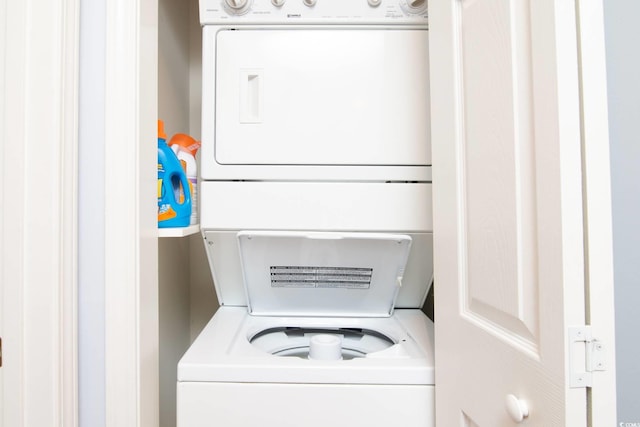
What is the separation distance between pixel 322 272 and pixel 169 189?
0.79 meters

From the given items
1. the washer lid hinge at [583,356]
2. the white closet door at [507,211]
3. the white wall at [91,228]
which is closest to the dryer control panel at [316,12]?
the white closet door at [507,211]

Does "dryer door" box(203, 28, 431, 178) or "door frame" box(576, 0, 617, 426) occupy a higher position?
"dryer door" box(203, 28, 431, 178)

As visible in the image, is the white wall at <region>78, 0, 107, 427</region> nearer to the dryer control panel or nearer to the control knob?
the dryer control panel

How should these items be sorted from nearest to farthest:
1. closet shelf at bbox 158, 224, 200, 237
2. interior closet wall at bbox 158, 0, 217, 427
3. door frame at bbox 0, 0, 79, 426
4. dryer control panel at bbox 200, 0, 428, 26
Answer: door frame at bbox 0, 0, 79, 426 → closet shelf at bbox 158, 224, 200, 237 → dryer control panel at bbox 200, 0, 428, 26 → interior closet wall at bbox 158, 0, 217, 427

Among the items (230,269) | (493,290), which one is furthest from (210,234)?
(493,290)

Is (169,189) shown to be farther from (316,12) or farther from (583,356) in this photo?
(583,356)

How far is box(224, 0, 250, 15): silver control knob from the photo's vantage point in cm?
133

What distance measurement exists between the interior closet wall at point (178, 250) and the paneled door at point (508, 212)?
1.28 meters

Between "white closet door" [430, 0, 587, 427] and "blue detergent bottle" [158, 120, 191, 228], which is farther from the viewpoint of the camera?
"blue detergent bottle" [158, 120, 191, 228]

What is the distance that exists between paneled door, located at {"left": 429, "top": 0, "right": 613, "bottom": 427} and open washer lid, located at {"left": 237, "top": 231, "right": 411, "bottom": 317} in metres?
0.41

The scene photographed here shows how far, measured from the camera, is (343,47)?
4.54ft

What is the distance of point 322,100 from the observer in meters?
A: 1.38

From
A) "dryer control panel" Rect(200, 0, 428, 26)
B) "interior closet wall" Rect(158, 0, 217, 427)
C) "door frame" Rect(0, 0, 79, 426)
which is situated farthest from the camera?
"interior closet wall" Rect(158, 0, 217, 427)

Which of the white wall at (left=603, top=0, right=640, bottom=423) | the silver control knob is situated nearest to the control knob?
the silver control knob
